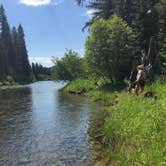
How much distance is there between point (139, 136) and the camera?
36.1 ft

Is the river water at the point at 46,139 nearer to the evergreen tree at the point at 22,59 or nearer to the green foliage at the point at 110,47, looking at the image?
the green foliage at the point at 110,47

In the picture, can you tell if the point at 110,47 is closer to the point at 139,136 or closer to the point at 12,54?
the point at 139,136

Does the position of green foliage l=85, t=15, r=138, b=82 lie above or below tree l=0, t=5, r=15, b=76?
below

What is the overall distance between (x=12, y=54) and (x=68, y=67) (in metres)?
43.3

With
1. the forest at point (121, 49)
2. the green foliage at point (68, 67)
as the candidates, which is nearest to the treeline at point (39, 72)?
the green foliage at point (68, 67)

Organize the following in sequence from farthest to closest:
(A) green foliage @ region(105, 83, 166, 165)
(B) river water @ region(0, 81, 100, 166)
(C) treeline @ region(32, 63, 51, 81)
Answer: (C) treeline @ region(32, 63, 51, 81), (B) river water @ region(0, 81, 100, 166), (A) green foliage @ region(105, 83, 166, 165)

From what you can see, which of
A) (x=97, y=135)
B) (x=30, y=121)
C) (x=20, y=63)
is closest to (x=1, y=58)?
(x=20, y=63)

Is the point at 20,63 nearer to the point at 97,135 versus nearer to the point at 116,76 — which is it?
the point at 116,76

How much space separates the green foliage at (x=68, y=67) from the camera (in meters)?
60.2

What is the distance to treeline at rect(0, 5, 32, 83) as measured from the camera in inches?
3756

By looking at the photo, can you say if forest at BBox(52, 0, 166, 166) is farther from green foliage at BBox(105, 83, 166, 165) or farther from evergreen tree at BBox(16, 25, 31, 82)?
evergreen tree at BBox(16, 25, 31, 82)

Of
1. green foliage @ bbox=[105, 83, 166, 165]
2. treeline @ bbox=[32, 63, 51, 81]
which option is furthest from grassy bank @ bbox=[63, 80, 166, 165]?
treeline @ bbox=[32, 63, 51, 81]

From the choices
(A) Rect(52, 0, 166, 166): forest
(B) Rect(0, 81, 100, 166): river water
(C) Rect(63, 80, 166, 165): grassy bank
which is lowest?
(B) Rect(0, 81, 100, 166): river water

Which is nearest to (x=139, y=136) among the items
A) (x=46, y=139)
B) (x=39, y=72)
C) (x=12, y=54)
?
(x=46, y=139)
